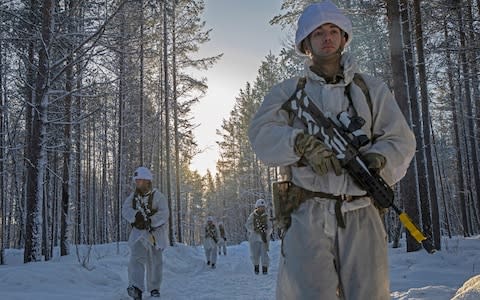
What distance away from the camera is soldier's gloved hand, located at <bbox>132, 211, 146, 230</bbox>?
25.9ft

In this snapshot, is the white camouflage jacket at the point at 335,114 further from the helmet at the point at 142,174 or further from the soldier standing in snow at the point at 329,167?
the helmet at the point at 142,174

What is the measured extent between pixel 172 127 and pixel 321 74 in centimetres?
2469

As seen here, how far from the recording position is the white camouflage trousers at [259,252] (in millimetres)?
12998

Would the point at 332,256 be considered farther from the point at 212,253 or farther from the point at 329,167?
the point at 212,253

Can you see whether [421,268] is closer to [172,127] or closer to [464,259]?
[464,259]

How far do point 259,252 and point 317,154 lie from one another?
11.4m

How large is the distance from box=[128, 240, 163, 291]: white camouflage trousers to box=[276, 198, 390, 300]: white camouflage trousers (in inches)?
226

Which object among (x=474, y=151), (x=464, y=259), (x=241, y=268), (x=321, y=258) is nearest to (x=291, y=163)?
(x=321, y=258)

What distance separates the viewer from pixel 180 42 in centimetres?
2486

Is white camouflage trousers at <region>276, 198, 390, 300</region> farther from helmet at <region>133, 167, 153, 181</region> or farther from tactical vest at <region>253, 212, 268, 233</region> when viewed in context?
tactical vest at <region>253, 212, 268, 233</region>

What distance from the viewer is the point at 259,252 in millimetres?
13336

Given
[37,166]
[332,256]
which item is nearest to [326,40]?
[332,256]

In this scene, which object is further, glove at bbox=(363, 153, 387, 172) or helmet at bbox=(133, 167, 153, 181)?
helmet at bbox=(133, 167, 153, 181)

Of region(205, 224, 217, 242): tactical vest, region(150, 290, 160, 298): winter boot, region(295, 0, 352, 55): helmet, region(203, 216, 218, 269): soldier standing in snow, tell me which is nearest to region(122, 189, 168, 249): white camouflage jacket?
region(150, 290, 160, 298): winter boot
